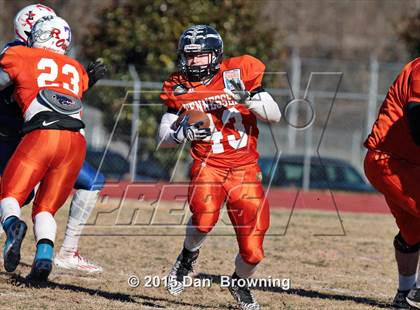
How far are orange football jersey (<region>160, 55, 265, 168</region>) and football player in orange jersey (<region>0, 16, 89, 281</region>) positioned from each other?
70 centimetres

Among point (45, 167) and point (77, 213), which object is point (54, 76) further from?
point (77, 213)

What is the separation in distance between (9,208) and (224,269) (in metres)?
2.47

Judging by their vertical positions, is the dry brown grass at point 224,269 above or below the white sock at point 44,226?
below

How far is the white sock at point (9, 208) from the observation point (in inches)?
204

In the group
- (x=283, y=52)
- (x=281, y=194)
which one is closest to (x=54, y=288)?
(x=281, y=194)

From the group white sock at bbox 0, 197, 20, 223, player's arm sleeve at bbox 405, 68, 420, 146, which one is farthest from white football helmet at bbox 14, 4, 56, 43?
player's arm sleeve at bbox 405, 68, 420, 146

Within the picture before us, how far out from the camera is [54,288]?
233 inches

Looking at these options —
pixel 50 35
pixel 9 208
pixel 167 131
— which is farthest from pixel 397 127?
pixel 9 208

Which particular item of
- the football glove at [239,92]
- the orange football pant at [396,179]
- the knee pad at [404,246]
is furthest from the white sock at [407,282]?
the football glove at [239,92]

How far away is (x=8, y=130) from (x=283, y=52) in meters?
12.4

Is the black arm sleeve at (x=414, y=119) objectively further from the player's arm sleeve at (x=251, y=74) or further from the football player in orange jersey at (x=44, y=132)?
the football player in orange jersey at (x=44, y=132)

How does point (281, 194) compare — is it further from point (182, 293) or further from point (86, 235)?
point (182, 293)

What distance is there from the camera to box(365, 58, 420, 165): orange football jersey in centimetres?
528

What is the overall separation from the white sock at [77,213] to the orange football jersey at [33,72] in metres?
1.30
